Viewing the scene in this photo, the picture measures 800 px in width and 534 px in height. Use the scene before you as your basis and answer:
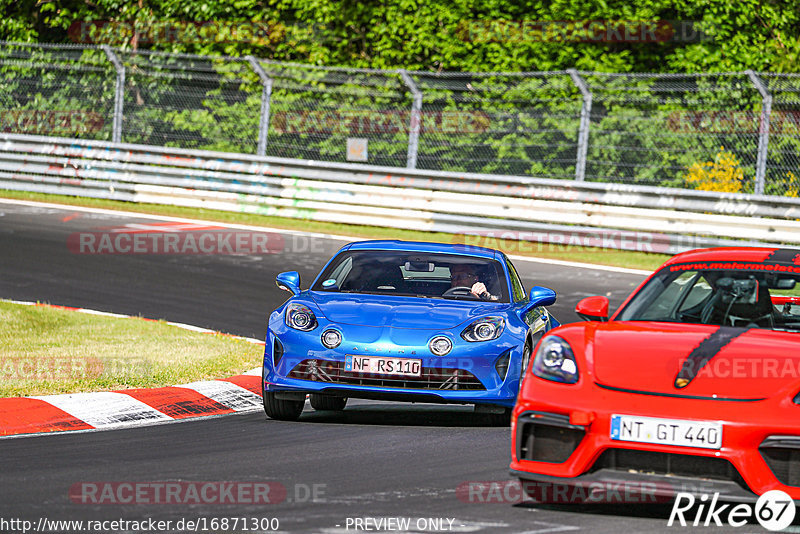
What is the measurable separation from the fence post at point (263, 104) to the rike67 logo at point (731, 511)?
54.1 feet

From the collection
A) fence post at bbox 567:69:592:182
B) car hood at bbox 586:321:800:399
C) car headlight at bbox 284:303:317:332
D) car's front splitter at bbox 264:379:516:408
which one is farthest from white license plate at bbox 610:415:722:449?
fence post at bbox 567:69:592:182

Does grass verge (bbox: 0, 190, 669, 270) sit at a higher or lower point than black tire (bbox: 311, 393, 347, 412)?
lower

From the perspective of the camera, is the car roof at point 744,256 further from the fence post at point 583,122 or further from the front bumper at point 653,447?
the fence post at point 583,122

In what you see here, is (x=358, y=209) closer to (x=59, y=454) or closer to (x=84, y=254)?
(x=84, y=254)

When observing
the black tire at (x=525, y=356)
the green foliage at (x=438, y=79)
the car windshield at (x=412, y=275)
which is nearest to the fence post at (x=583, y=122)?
the green foliage at (x=438, y=79)

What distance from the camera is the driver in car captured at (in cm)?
935

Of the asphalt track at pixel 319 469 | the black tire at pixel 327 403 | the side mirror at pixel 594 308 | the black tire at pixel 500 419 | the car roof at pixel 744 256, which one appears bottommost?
the black tire at pixel 327 403

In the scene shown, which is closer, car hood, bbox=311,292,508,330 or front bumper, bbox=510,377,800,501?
front bumper, bbox=510,377,800,501

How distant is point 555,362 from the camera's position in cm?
611

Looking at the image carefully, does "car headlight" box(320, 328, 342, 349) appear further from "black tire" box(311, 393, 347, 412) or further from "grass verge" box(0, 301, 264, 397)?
"grass verge" box(0, 301, 264, 397)

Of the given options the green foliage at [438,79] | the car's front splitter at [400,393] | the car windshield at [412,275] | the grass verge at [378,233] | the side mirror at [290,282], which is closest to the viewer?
the car's front splitter at [400,393]

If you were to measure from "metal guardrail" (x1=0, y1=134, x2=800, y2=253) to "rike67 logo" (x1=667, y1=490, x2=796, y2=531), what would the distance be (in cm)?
1262

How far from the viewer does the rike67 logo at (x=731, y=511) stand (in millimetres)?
5504

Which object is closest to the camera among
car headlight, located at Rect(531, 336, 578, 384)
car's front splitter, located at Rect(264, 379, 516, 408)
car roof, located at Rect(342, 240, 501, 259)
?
car headlight, located at Rect(531, 336, 578, 384)
